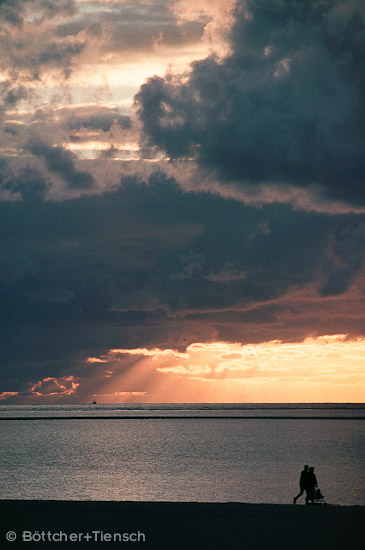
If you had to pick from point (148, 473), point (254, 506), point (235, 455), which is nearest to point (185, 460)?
point (235, 455)

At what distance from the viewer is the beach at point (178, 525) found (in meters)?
24.8

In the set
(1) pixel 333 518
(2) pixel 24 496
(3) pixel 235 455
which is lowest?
(1) pixel 333 518

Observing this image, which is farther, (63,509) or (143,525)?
(63,509)

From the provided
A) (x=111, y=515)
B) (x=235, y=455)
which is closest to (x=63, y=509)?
(x=111, y=515)

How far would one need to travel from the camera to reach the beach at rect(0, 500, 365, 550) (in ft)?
81.5

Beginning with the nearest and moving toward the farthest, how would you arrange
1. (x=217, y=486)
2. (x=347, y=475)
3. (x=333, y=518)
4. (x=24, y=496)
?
(x=333, y=518) → (x=24, y=496) → (x=217, y=486) → (x=347, y=475)

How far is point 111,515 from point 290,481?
150ft

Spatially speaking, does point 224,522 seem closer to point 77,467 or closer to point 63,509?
point 63,509

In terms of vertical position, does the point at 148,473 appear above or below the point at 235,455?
below

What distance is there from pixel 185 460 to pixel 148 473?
70.5ft

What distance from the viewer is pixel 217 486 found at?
67.2m

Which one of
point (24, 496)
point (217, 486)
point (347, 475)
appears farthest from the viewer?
point (347, 475)

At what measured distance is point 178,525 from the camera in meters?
28.2

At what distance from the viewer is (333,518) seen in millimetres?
30484
